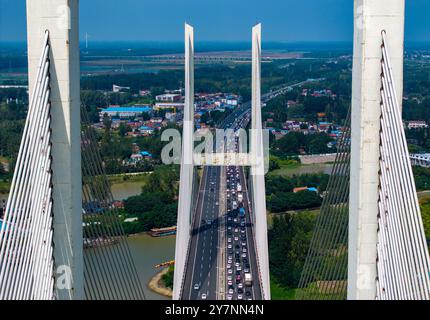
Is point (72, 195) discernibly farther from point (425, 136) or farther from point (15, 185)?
point (425, 136)

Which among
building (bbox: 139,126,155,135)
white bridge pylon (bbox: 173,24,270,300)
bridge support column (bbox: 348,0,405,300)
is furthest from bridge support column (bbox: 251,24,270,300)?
building (bbox: 139,126,155,135)

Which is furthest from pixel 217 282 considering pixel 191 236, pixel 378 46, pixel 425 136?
pixel 425 136

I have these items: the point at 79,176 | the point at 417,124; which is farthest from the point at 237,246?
the point at 417,124

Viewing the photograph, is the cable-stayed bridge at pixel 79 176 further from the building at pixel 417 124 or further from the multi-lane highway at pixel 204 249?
the building at pixel 417 124

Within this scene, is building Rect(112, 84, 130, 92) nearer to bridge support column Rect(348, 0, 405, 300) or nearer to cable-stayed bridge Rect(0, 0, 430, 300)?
cable-stayed bridge Rect(0, 0, 430, 300)

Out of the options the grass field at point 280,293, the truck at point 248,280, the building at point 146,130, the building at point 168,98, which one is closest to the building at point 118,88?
the building at point 168,98
